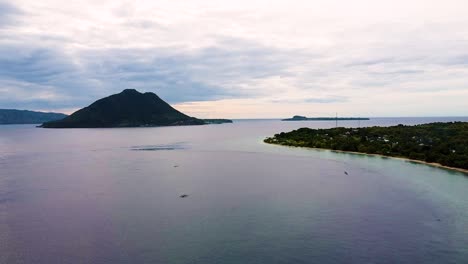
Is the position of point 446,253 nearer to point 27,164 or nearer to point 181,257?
point 181,257

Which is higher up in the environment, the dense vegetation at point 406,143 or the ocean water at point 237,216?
the dense vegetation at point 406,143

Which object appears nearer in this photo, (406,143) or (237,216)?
(237,216)

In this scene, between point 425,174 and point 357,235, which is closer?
point 357,235

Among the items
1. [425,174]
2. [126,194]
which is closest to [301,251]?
[126,194]

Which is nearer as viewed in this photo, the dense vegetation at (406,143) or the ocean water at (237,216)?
the ocean water at (237,216)

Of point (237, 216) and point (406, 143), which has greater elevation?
point (406, 143)

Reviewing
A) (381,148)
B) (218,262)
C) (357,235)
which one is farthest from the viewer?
(381,148)

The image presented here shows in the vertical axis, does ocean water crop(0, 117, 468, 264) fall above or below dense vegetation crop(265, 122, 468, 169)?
below

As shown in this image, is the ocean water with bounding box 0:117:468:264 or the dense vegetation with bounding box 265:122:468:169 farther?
the dense vegetation with bounding box 265:122:468:169
